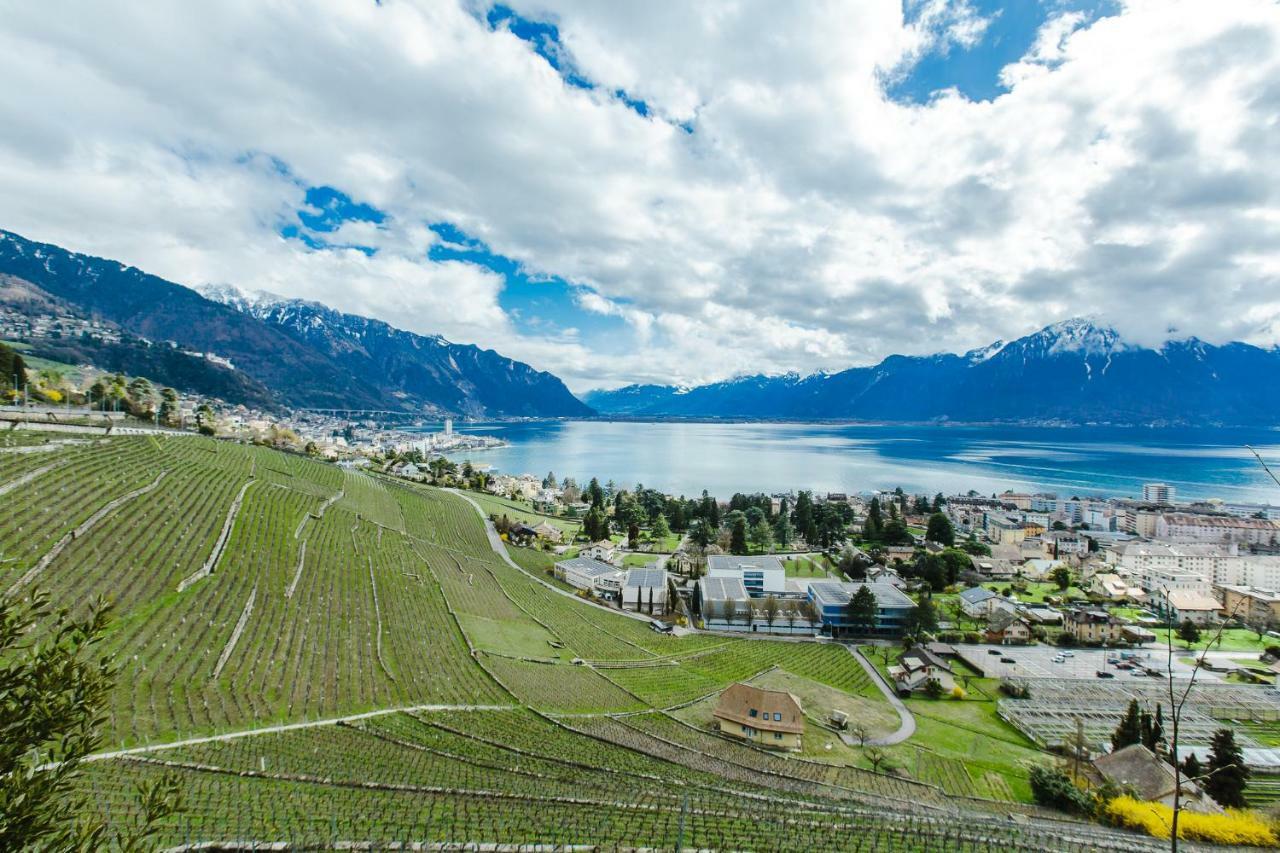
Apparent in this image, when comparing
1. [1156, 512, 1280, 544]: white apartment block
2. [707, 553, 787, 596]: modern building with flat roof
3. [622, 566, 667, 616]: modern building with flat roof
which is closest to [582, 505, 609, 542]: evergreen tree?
[707, 553, 787, 596]: modern building with flat roof

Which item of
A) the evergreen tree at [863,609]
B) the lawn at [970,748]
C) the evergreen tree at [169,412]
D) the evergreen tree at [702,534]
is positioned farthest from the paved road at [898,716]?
the evergreen tree at [169,412]

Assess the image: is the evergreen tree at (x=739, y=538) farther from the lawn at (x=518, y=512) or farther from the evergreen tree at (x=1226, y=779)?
the evergreen tree at (x=1226, y=779)

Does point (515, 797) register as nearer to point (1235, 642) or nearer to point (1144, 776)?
point (1144, 776)

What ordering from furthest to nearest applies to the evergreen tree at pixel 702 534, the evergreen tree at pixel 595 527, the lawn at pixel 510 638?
the evergreen tree at pixel 702 534 < the evergreen tree at pixel 595 527 < the lawn at pixel 510 638

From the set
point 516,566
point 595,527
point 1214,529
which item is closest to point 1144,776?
point 516,566

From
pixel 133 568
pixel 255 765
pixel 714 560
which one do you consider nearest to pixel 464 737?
pixel 255 765

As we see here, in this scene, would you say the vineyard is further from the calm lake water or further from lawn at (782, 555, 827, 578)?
the calm lake water
